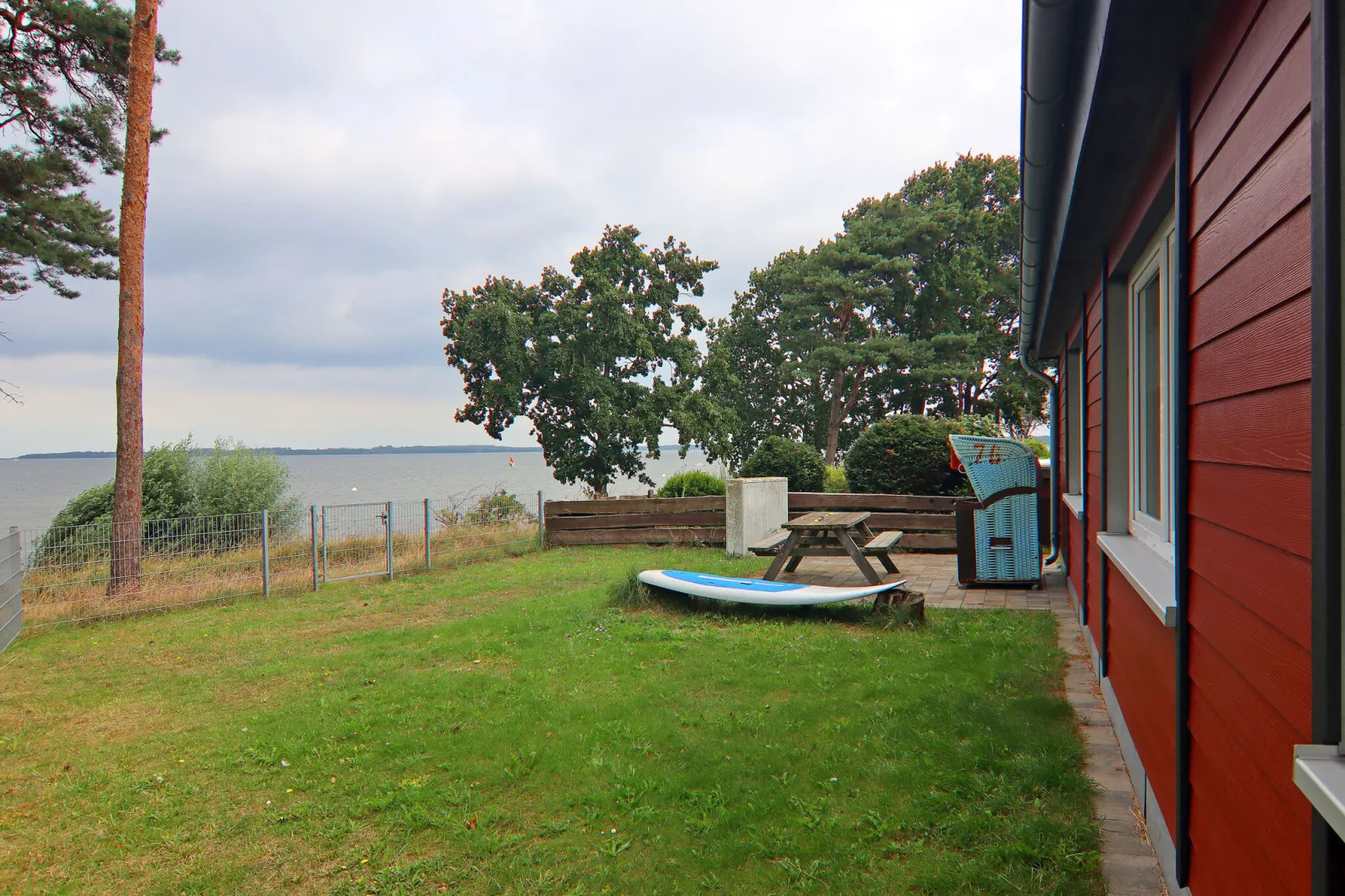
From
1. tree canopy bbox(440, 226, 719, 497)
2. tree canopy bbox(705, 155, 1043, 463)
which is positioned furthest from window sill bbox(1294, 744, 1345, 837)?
tree canopy bbox(705, 155, 1043, 463)

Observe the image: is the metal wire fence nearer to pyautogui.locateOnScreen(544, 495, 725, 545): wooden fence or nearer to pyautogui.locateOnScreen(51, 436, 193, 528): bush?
pyautogui.locateOnScreen(544, 495, 725, 545): wooden fence

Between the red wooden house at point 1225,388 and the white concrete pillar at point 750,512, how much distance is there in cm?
793

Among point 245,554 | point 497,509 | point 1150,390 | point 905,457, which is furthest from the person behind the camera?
point 497,509

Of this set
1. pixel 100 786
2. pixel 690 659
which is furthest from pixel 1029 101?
pixel 100 786

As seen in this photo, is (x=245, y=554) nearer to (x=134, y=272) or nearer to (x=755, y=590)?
(x=134, y=272)

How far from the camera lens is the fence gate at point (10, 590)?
23.6 feet

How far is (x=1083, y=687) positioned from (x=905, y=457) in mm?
8678

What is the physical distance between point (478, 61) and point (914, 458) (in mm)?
9245

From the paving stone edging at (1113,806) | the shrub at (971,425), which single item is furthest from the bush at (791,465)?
the paving stone edging at (1113,806)

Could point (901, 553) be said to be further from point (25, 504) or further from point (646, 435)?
point (25, 504)

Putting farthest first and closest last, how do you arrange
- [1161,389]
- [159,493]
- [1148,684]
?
1. [159,493]
2. [1161,389]
3. [1148,684]

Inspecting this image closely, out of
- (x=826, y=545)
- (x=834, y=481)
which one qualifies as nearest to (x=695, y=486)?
(x=834, y=481)

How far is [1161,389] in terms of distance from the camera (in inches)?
131

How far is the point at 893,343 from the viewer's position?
26703 mm
